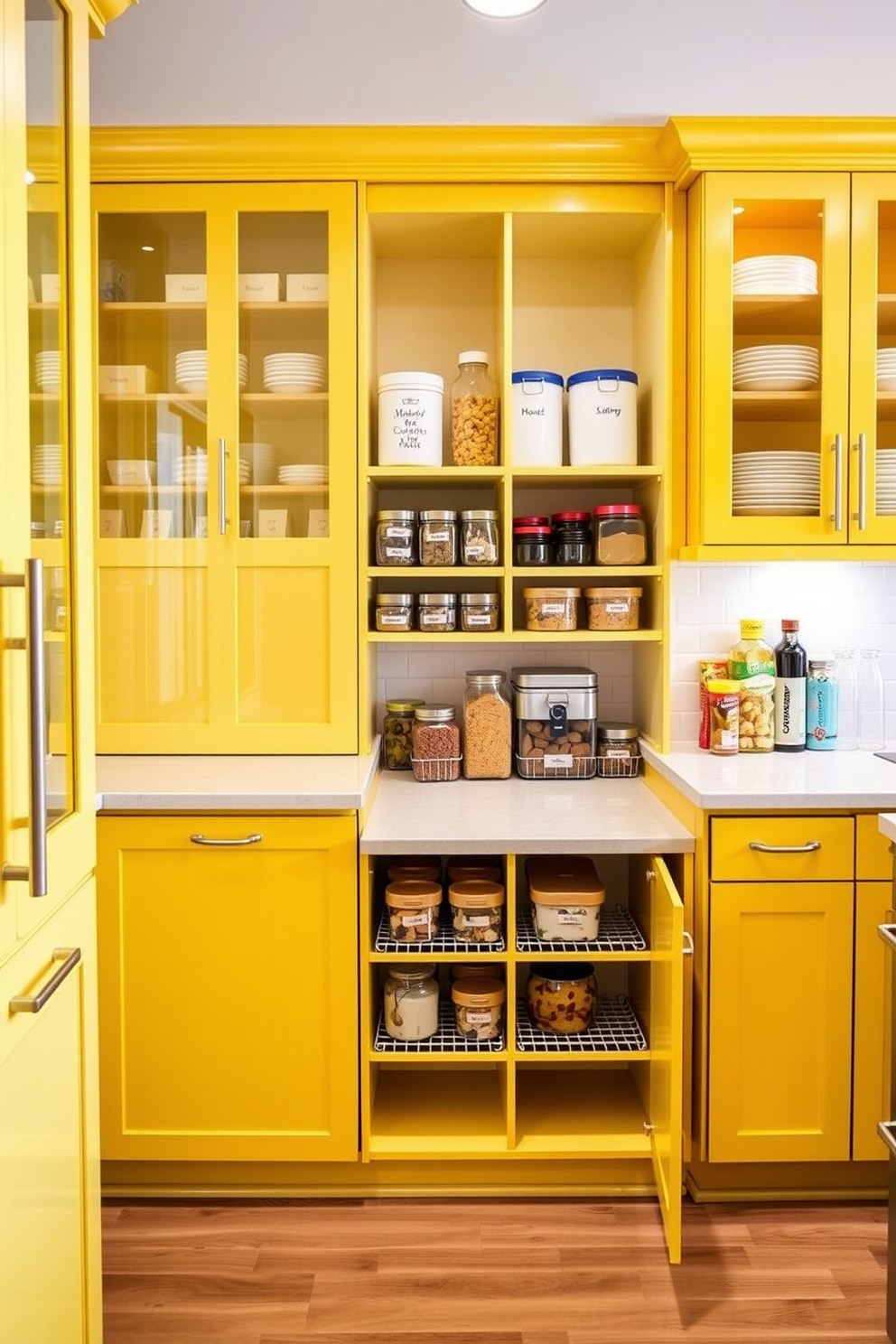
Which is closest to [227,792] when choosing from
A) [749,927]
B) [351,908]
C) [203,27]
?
[351,908]

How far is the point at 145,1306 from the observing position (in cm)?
197

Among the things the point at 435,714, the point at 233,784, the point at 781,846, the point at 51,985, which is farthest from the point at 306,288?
the point at 51,985

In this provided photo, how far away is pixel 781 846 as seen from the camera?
2199 mm

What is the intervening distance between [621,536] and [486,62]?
3.71ft

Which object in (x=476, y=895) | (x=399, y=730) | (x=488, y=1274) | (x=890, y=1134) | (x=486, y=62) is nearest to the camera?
(x=890, y=1134)

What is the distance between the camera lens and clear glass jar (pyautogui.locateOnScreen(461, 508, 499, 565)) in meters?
2.63

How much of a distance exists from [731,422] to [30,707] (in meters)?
1.90

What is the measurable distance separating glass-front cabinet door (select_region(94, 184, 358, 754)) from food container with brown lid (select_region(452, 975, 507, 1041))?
29.1 inches

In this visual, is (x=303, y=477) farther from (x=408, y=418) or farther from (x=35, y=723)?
(x=35, y=723)

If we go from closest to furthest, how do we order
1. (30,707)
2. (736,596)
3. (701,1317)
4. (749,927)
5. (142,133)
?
1. (30,707)
2. (701,1317)
3. (749,927)
4. (142,133)
5. (736,596)

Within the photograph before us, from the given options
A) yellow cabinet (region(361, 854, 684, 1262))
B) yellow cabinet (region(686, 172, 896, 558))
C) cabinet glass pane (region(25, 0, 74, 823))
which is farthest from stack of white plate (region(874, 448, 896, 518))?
cabinet glass pane (region(25, 0, 74, 823))

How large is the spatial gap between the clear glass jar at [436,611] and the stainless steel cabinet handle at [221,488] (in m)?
0.54

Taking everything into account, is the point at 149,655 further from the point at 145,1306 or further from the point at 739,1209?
the point at 739,1209

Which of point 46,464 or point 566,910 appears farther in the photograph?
point 566,910
